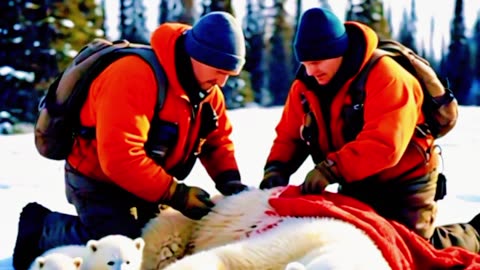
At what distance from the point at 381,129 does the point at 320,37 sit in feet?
1.63

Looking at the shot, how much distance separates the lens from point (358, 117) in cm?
370

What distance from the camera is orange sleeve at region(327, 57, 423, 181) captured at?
350 centimetres

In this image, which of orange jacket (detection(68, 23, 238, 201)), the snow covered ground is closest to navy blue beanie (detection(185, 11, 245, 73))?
orange jacket (detection(68, 23, 238, 201))

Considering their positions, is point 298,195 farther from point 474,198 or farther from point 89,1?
point 89,1

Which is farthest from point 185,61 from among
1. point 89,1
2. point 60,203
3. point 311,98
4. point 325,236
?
point 89,1

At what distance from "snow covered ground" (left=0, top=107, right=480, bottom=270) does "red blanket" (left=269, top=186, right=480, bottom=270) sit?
1332 mm

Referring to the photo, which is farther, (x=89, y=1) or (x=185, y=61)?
(x=89, y=1)

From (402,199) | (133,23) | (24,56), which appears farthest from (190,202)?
(133,23)

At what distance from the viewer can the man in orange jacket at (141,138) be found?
3.56m

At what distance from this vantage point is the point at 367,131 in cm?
353

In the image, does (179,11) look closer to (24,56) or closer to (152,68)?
(24,56)

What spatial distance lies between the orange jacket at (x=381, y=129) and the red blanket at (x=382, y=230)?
0.62 ft

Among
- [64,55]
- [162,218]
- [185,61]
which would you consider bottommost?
[64,55]

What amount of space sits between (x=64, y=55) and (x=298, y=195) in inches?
698
